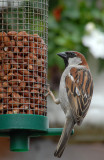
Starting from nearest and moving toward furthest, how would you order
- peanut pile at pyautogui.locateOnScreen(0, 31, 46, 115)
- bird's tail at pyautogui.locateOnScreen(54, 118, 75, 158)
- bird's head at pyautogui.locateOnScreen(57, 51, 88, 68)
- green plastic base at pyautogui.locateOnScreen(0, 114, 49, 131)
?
green plastic base at pyautogui.locateOnScreen(0, 114, 49, 131), bird's tail at pyautogui.locateOnScreen(54, 118, 75, 158), peanut pile at pyautogui.locateOnScreen(0, 31, 46, 115), bird's head at pyautogui.locateOnScreen(57, 51, 88, 68)

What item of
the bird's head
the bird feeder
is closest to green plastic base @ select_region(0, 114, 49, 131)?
the bird feeder

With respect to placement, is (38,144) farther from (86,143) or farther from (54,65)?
(54,65)

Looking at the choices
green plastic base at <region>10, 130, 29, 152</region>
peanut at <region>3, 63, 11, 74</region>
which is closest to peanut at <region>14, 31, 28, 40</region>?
peanut at <region>3, 63, 11, 74</region>

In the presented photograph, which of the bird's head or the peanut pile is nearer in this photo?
the peanut pile

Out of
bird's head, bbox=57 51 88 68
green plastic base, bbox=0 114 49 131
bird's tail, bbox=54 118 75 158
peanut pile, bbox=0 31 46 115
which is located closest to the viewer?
green plastic base, bbox=0 114 49 131

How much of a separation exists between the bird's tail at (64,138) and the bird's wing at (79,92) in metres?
0.07

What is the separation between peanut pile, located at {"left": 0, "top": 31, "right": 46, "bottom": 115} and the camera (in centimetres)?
444

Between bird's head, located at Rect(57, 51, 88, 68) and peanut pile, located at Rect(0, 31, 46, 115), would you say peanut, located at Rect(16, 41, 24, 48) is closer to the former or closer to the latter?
peanut pile, located at Rect(0, 31, 46, 115)

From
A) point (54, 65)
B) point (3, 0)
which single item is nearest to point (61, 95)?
point (3, 0)

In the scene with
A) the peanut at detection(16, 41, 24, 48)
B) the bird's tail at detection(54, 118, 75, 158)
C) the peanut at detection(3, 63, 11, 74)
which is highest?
the peanut at detection(16, 41, 24, 48)

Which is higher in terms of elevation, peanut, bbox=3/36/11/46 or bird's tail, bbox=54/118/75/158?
peanut, bbox=3/36/11/46

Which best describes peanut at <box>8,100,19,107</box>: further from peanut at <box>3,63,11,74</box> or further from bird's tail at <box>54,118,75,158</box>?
bird's tail at <box>54,118,75,158</box>

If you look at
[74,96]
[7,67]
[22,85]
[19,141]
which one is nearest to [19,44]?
[7,67]

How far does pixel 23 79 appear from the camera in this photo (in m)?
4.48
